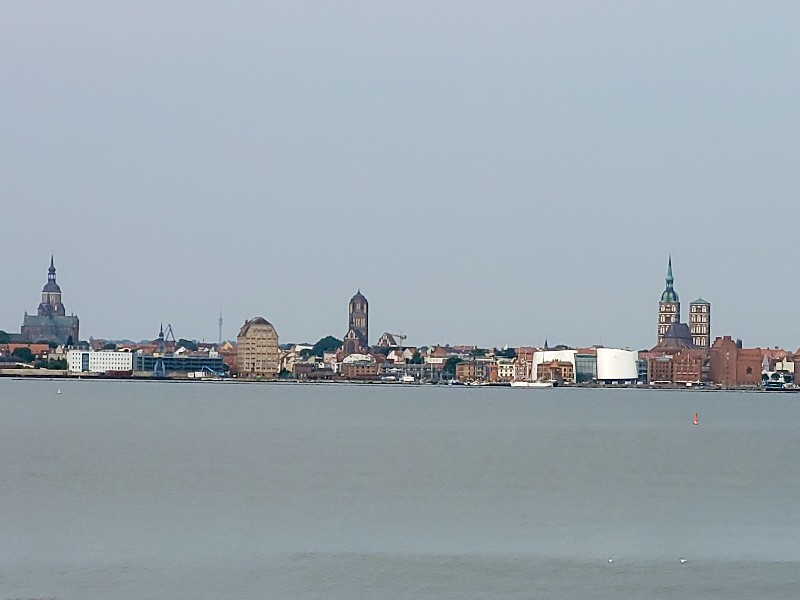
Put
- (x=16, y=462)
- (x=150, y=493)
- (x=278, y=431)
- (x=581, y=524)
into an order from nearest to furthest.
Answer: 1. (x=581, y=524)
2. (x=150, y=493)
3. (x=16, y=462)
4. (x=278, y=431)

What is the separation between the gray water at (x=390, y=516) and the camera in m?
26.6

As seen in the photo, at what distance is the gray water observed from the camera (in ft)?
87.3

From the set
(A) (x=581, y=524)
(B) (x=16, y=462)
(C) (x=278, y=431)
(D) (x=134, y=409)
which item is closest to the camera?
(A) (x=581, y=524)

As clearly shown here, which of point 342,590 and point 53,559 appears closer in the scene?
point 342,590

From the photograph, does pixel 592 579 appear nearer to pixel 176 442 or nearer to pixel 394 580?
pixel 394 580

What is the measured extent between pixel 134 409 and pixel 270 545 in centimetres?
7755

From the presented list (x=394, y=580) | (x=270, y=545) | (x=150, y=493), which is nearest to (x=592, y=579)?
(x=394, y=580)

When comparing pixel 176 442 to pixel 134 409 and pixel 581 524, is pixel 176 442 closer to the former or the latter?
pixel 581 524

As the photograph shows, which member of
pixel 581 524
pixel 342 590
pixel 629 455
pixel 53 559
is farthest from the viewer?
pixel 629 455

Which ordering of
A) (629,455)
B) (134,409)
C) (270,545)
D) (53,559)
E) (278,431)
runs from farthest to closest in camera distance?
→ 1. (134,409)
2. (278,431)
3. (629,455)
4. (270,545)
5. (53,559)

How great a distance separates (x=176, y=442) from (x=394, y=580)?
120 feet

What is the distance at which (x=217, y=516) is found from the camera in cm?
3512

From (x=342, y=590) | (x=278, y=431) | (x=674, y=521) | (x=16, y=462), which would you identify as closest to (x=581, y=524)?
(x=674, y=521)

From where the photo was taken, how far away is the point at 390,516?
117 ft
